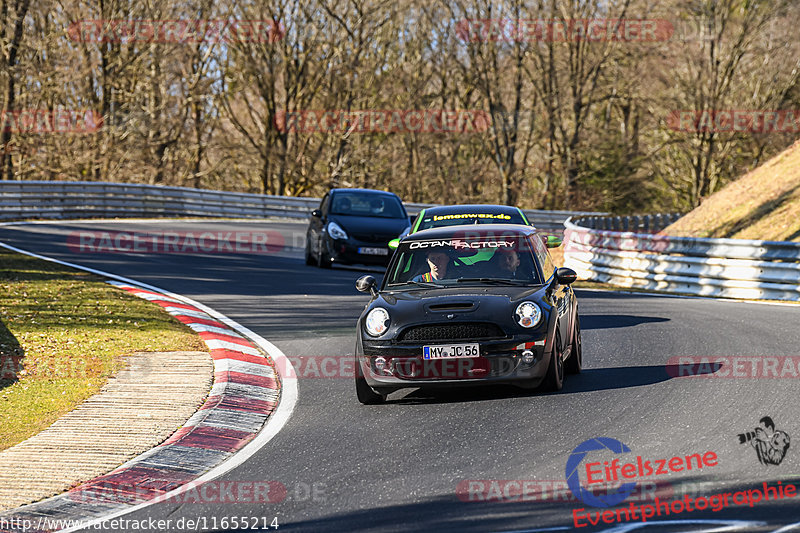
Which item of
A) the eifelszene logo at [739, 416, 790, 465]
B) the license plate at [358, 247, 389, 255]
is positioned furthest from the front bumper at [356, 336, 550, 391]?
the license plate at [358, 247, 389, 255]

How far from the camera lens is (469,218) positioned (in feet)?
47.6

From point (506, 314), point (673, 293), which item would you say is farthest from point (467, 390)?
point (673, 293)

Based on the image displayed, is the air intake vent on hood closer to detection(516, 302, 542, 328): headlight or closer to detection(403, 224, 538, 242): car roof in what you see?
detection(516, 302, 542, 328): headlight

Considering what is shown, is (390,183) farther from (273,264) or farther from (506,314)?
(506,314)

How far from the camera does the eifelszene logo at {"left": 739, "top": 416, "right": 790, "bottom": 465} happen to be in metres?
6.31

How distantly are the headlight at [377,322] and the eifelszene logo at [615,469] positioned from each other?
221 centimetres

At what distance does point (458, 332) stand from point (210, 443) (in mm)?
2120

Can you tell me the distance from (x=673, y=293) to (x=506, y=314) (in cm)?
1177

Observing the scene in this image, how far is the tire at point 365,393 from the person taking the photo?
8.60 metres

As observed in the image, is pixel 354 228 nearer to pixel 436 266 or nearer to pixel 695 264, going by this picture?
pixel 695 264

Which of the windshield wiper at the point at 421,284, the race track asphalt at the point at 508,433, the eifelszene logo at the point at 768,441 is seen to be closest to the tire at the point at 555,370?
the race track asphalt at the point at 508,433

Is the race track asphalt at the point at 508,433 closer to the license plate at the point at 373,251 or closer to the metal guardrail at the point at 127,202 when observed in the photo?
the license plate at the point at 373,251

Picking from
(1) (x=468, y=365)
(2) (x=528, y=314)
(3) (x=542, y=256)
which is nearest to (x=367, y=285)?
(1) (x=468, y=365)

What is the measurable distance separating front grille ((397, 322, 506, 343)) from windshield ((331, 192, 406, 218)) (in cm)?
1283
